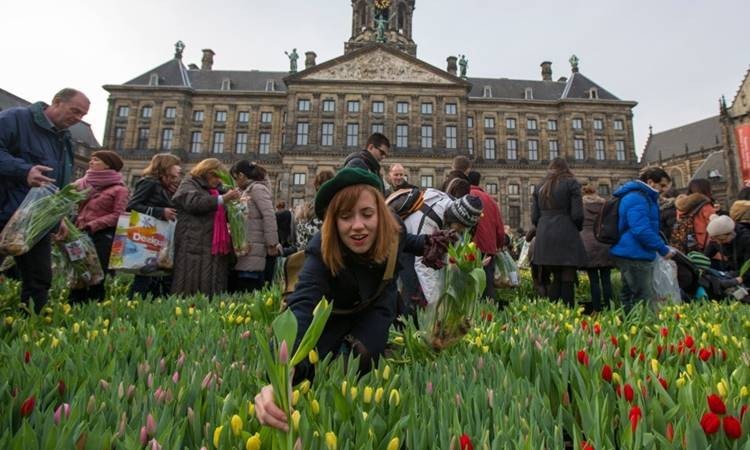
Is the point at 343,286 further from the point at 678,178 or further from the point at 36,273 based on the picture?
the point at 678,178

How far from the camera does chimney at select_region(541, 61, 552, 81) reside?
49.3 m

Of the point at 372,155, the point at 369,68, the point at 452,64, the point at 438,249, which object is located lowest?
the point at 438,249

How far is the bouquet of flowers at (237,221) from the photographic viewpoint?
16.6ft

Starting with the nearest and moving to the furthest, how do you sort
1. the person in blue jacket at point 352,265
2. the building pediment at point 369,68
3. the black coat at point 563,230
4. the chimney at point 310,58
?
the person in blue jacket at point 352,265
the black coat at point 563,230
the building pediment at point 369,68
the chimney at point 310,58

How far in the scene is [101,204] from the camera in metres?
4.98

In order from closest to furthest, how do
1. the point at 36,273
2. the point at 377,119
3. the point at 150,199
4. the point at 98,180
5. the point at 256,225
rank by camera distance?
the point at 36,273
the point at 98,180
the point at 150,199
the point at 256,225
the point at 377,119

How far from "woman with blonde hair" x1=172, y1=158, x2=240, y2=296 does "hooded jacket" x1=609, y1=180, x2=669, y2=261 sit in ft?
14.6

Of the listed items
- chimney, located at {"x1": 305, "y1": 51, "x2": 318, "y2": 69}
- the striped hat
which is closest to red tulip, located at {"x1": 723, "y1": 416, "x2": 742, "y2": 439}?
the striped hat

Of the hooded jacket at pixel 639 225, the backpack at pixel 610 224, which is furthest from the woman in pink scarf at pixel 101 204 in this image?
the hooded jacket at pixel 639 225

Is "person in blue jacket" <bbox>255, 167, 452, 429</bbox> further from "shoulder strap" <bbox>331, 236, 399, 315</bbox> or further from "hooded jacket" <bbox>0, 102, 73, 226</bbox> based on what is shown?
"hooded jacket" <bbox>0, 102, 73, 226</bbox>

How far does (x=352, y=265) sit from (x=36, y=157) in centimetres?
339

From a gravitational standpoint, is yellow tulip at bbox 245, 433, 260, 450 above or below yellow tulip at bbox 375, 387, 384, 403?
below

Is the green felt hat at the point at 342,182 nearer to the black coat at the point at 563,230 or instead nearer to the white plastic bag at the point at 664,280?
the black coat at the point at 563,230

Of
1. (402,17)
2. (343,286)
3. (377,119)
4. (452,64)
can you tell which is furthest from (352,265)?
(402,17)
